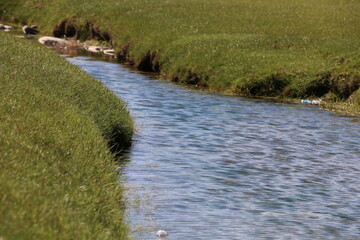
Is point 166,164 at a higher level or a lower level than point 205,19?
lower

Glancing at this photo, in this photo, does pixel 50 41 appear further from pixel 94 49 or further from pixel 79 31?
pixel 94 49

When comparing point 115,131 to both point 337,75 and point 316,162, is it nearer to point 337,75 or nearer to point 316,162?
point 316,162

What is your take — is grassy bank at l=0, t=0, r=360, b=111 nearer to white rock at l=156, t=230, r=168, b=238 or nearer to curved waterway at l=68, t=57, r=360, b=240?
curved waterway at l=68, t=57, r=360, b=240

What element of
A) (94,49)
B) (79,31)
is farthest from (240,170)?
(79,31)

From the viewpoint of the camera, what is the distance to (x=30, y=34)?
182 ft

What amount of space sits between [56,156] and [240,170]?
297 inches

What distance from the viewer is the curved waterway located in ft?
45.0

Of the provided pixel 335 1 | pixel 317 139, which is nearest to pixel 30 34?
pixel 335 1

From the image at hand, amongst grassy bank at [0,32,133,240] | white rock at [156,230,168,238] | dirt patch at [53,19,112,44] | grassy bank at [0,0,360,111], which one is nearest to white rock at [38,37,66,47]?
dirt patch at [53,19,112,44]

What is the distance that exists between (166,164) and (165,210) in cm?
433

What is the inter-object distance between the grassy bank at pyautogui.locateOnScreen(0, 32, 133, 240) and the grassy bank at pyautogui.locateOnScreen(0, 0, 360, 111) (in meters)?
12.7

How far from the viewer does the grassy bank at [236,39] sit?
106ft

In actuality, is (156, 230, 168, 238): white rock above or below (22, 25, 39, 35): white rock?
below

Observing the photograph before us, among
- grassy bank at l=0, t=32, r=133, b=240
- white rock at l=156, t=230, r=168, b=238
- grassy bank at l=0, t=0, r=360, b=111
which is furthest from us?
grassy bank at l=0, t=0, r=360, b=111
